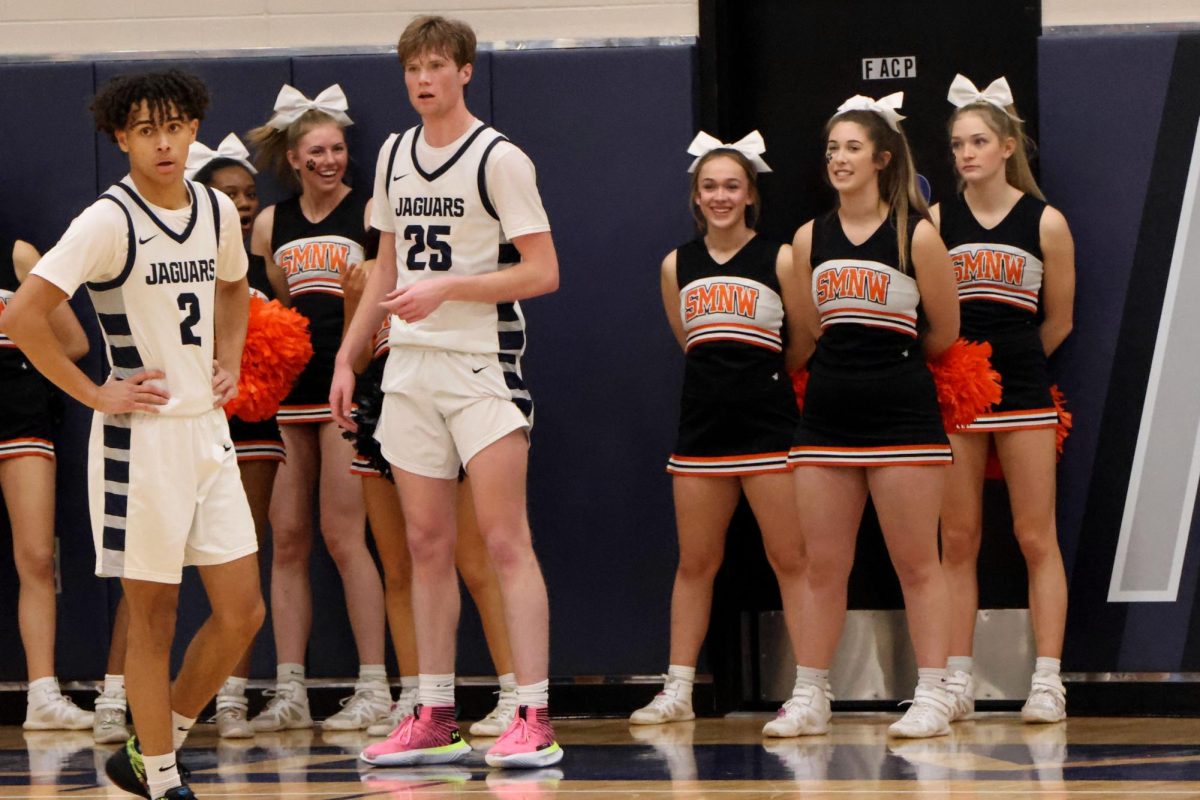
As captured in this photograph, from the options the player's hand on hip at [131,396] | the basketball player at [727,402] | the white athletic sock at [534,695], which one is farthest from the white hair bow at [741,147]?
the player's hand on hip at [131,396]

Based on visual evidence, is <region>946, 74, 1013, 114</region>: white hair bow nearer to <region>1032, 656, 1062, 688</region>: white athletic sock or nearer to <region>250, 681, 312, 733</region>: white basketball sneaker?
<region>1032, 656, 1062, 688</region>: white athletic sock

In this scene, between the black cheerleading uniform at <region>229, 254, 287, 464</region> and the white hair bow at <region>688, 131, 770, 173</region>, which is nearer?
the white hair bow at <region>688, 131, 770, 173</region>

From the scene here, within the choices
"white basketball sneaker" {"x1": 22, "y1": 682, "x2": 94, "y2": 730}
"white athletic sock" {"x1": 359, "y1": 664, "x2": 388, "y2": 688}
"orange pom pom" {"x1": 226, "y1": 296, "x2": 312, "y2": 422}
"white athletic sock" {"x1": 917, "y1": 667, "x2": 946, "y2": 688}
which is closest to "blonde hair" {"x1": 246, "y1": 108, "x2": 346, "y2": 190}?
"orange pom pom" {"x1": 226, "y1": 296, "x2": 312, "y2": 422}

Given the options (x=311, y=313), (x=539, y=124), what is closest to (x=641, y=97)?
(x=539, y=124)

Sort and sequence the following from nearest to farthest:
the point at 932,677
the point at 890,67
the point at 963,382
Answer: the point at 932,677 < the point at 963,382 < the point at 890,67

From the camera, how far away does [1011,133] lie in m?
5.61

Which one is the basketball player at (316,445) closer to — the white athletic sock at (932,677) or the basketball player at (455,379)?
the basketball player at (455,379)

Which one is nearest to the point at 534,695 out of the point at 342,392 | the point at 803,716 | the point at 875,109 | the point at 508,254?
the point at 342,392

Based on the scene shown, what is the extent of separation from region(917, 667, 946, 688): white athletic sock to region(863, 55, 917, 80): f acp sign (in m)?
2.21

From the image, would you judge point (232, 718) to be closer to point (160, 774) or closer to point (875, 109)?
point (160, 774)

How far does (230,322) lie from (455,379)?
2.03 ft

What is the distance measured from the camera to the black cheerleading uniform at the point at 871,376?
16.8ft

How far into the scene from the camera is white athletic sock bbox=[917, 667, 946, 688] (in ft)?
17.0

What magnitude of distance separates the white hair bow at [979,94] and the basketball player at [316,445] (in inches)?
77.8
